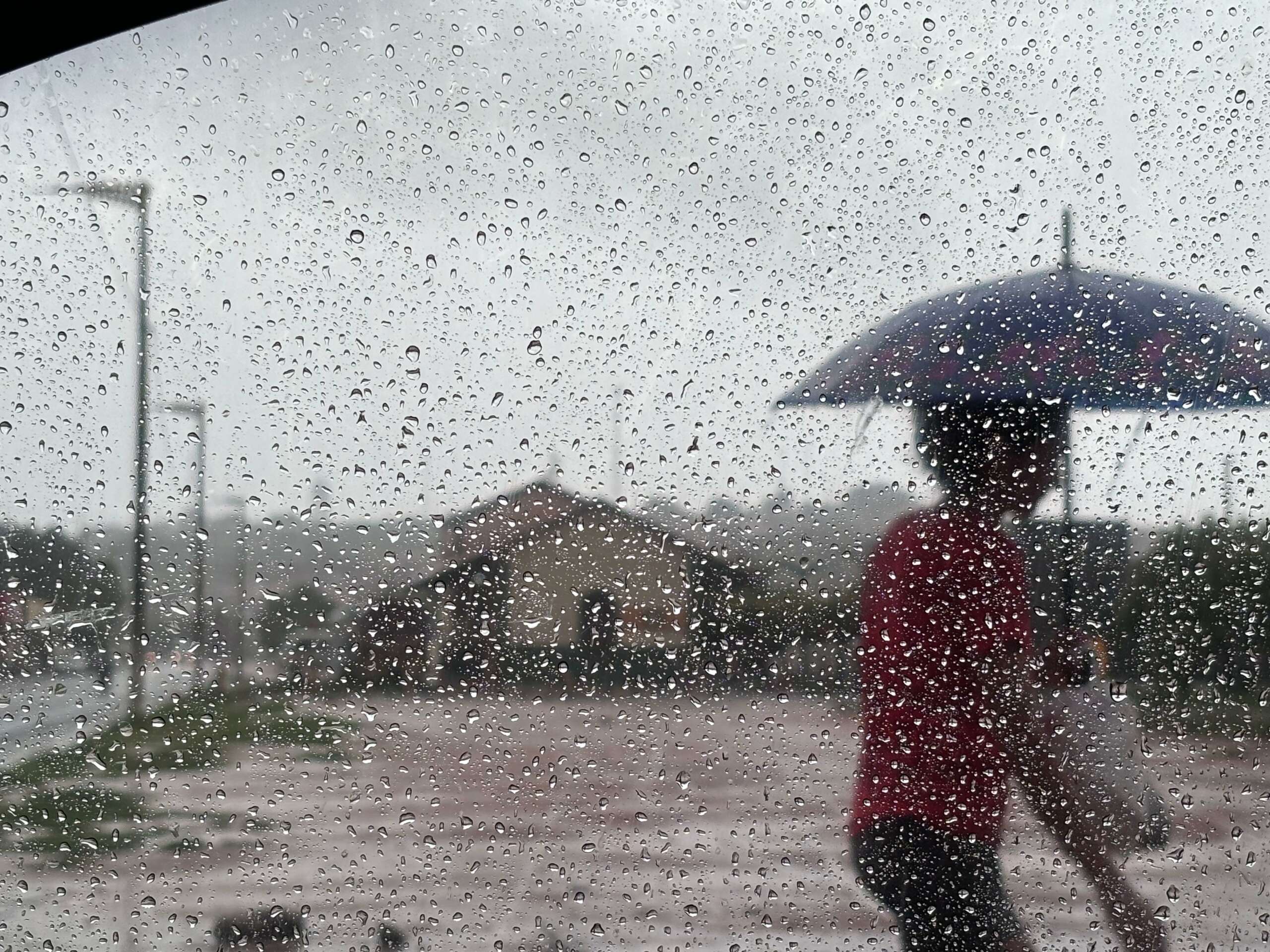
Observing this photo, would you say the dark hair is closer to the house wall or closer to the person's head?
the person's head

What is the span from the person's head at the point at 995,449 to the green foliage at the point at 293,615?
1.02 m

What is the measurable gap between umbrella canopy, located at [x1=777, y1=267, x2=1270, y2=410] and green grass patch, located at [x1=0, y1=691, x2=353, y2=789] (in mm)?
997

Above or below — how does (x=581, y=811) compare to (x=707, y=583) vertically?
below

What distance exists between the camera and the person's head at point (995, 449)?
52.2 inches

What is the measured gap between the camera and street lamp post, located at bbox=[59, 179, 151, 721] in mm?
1382

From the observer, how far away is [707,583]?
134cm

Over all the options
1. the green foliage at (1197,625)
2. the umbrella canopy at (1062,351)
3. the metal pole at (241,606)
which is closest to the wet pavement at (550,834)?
the metal pole at (241,606)

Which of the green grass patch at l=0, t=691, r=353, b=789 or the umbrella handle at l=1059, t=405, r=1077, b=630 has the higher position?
the umbrella handle at l=1059, t=405, r=1077, b=630

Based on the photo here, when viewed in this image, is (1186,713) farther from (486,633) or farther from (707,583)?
(486,633)

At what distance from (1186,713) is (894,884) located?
20.9 inches

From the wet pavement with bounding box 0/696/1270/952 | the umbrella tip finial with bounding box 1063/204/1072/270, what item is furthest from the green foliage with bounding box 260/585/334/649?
the umbrella tip finial with bounding box 1063/204/1072/270

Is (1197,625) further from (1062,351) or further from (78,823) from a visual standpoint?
(78,823)

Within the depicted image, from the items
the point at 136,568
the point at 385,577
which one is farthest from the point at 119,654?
the point at 385,577

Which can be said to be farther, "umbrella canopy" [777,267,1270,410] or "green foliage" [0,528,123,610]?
"green foliage" [0,528,123,610]
